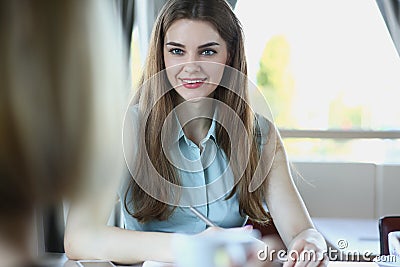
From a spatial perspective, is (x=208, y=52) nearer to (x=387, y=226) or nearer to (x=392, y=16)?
(x=387, y=226)

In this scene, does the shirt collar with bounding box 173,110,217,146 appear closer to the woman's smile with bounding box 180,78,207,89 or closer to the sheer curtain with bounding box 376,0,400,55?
the woman's smile with bounding box 180,78,207,89

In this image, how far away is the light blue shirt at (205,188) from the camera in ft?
2.47

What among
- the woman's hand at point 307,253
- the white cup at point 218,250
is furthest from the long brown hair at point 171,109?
the white cup at point 218,250

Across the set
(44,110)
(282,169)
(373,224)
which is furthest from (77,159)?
(373,224)

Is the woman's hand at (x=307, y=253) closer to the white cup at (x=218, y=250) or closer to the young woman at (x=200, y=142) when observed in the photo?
the young woman at (x=200, y=142)

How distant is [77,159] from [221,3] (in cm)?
79

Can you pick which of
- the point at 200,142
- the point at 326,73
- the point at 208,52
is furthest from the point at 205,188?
the point at 326,73

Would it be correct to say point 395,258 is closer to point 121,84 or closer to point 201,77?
point 201,77

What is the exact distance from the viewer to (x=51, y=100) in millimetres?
93

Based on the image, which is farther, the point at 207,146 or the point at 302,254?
the point at 207,146

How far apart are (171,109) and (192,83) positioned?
0.05 metres

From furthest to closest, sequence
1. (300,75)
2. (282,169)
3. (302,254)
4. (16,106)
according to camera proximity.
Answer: (300,75), (282,169), (302,254), (16,106)

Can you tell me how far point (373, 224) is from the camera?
1.87 meters

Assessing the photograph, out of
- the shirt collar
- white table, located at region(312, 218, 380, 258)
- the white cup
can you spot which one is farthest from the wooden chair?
white table, located at region(312, 218, 380, 258)
